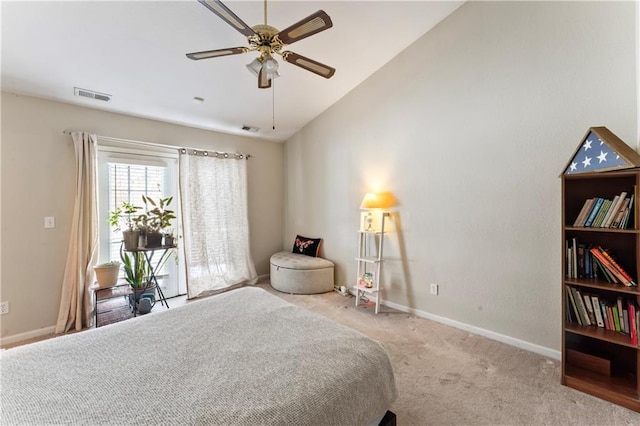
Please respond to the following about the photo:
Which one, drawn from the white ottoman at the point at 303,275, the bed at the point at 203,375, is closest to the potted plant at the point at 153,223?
the bed at the point at 203,375

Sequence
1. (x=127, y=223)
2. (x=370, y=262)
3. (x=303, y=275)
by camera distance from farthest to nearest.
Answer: (x=303, y=275)
(x=370, y=262)
(x=127, y=223)

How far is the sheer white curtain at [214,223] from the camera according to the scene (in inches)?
152

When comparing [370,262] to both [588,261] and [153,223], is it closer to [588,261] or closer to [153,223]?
[588,261]

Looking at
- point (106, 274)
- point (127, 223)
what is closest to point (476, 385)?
point (106, 274)

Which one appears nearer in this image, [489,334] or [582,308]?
[582,308]

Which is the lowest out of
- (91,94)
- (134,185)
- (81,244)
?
(81,244)

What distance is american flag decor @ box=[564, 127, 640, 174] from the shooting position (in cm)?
172

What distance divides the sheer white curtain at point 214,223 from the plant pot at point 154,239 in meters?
0.84

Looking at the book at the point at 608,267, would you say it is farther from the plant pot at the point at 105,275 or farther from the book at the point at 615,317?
the plant pot at the point at 105,275

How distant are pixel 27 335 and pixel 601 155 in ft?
16.7

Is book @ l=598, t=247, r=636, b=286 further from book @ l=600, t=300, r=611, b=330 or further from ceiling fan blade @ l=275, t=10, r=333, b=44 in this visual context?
ceiling fan blade @ l=275, t=10, r=333, b=44

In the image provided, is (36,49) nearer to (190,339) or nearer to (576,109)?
(190,339)

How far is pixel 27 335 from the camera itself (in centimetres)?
274

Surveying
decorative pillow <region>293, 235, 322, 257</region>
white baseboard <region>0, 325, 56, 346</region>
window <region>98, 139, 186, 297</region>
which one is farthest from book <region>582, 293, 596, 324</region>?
white baseboard <region>0, 325, 56, 346</region>
